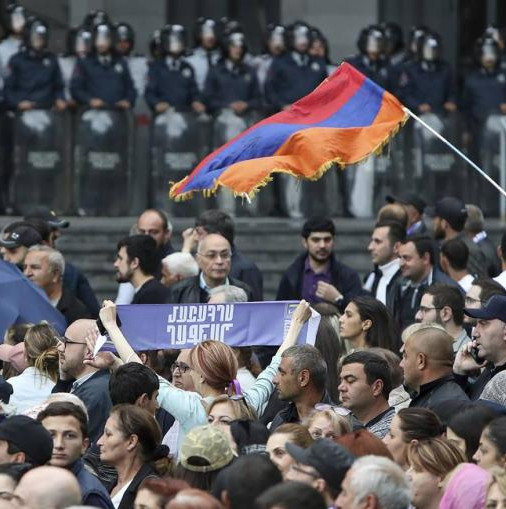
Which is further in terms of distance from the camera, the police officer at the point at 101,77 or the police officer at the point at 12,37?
the police officer at the point at 12,37

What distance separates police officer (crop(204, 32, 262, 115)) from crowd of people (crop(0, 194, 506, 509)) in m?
5.71

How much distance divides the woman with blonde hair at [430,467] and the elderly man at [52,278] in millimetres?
5381

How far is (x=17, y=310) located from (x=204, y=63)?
25.9 feet

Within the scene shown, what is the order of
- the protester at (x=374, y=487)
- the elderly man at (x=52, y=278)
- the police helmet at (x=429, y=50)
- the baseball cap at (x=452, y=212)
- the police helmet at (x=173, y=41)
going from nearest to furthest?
the protester at (x=374, y=487) < the elderly man at (x=52, y=278) < the baseball cap at (x=452, y=212) < the police helmet at (x=173, y=41) < the police helmet at (x=429, y=50)

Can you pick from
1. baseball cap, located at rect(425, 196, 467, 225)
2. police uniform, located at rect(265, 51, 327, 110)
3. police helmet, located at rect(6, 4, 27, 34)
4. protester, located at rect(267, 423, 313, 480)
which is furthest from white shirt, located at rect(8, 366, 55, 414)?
police helmet, located at rect(6, 4, 27, 34)

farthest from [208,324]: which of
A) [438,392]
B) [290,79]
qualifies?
[290,79]

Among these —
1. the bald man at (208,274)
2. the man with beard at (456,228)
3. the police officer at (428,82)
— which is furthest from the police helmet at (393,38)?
the bald man at (208,274)

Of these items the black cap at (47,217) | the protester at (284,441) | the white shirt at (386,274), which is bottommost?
the white shirt at (386,274)

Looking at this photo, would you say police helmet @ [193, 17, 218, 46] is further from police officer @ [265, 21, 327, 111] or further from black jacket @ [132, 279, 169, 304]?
black jacket @ [132, 279, 169, 304]

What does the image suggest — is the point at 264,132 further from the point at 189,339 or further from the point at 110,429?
the point at 110,429

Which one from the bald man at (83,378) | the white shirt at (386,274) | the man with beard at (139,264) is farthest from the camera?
the white shirt at (386,274)

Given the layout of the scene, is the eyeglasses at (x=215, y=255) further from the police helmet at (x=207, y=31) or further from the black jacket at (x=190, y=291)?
the police helmet at (x=207, y=31)

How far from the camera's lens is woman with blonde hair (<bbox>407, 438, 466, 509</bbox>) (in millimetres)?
9297

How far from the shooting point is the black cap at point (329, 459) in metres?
8.52
